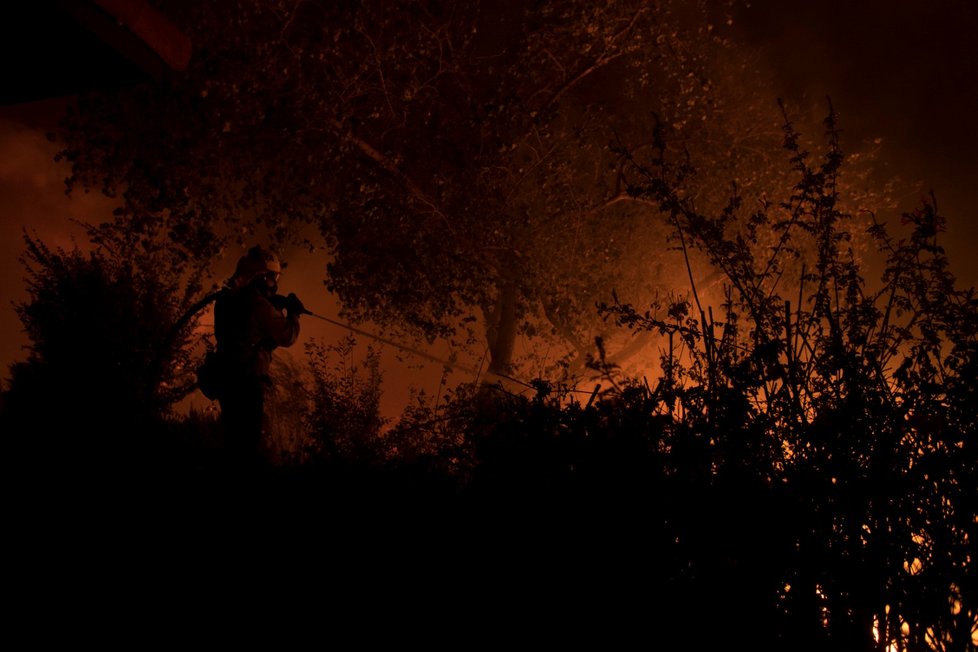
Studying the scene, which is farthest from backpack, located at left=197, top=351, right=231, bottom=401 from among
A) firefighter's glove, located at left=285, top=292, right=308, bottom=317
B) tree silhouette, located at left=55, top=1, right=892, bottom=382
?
tree silhouette, located at left=55, top=1, right=892, bottom=382

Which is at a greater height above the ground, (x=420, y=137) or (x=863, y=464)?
(x=420, y=137)

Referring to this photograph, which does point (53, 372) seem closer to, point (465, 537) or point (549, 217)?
point (465, 537)

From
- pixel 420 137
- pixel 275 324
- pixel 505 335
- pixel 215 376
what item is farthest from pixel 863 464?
pixel 505 335

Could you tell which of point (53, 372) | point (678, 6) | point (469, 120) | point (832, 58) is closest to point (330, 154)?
point (469, 120)

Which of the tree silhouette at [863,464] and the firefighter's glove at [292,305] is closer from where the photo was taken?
the tree silhouette at [863,464]

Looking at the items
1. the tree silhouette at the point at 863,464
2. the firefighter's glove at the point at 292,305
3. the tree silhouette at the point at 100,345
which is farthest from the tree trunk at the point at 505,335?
the tree silhouette at the point at 863,464

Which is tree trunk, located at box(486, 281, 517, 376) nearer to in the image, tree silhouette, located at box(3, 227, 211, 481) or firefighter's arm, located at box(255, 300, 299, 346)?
tree silhouette, located at box(3, 227, 211, 481)

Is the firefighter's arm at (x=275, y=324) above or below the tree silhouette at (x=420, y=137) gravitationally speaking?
below

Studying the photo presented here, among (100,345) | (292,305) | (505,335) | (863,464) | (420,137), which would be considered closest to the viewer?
(863,464)

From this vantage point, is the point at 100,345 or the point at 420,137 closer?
the point at 100,345

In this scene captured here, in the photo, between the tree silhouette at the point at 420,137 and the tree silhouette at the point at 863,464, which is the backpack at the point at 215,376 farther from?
the tree silhouette at the point at 420,137

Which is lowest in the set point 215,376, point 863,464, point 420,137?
point 863,464

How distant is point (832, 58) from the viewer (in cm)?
1268

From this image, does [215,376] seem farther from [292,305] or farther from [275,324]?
[292,305]
